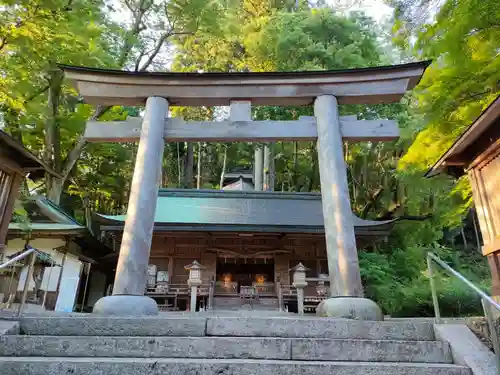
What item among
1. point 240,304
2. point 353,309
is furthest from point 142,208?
point 240,304

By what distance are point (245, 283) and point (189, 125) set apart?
409 inches

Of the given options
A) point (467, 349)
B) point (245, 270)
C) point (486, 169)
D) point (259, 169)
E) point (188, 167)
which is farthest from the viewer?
point (188, 167)

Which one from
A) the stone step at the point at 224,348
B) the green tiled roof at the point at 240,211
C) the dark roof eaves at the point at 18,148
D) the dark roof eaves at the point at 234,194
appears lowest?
the stone step at the point at 224,348

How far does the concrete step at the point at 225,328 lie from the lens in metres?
3.32

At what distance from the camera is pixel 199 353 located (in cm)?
296

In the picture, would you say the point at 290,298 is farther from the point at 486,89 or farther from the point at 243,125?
the point at 486,89

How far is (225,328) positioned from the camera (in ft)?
11.1

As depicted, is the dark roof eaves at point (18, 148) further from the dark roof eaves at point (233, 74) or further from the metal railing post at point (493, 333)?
the metal railing post at point (493, 333)

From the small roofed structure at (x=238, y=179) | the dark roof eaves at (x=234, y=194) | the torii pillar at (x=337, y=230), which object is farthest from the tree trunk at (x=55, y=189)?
the torii pillar at (x=337, y=230)

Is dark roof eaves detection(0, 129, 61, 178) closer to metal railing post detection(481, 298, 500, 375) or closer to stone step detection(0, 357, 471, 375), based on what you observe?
stone step detection(0, 357, 471, 375)

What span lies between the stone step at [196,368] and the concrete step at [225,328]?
0.61 m

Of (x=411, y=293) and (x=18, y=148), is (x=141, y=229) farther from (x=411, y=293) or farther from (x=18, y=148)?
(x=411, y=293)

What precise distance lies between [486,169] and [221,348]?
15.9 ft

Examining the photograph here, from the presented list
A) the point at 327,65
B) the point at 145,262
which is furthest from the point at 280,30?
the point at 145,262
